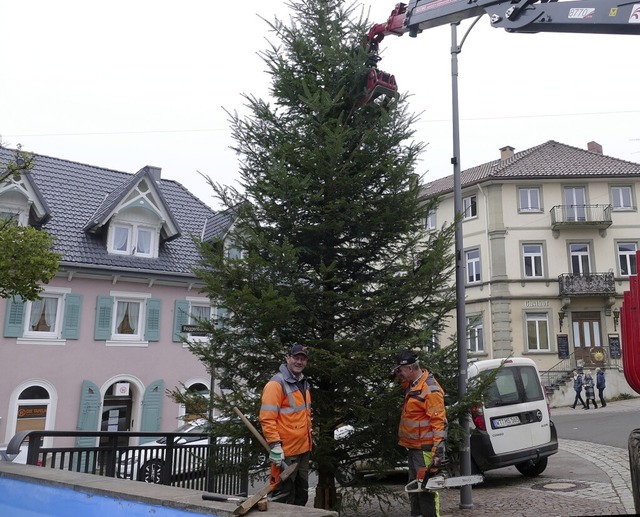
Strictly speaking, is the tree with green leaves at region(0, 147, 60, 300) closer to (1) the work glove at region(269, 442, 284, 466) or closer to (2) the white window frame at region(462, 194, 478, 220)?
(1) the work glove at region(269, 442, 284, 466)

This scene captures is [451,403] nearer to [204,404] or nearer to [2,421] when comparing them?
[204,404]

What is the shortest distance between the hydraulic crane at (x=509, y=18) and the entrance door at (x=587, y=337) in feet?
87.9

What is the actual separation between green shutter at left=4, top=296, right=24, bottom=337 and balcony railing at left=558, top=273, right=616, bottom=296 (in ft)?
85.7

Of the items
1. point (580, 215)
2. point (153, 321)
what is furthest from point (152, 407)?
point (580, 215)

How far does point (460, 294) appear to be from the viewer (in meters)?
8.65

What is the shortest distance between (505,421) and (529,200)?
2683 centimetres

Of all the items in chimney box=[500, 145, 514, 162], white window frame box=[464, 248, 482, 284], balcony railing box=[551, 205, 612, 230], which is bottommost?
white window frame box=[464, 248, 482, 284]

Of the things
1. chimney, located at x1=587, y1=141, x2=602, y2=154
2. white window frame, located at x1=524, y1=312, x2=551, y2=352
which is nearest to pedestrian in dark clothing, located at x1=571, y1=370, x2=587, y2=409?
white window frame, located at x1=524, y1=312, x2=551, y2=352

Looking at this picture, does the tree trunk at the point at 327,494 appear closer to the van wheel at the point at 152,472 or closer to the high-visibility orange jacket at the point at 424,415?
the high-visibility orange jacket at the point at 424,415

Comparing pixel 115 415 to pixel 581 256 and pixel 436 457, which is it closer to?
pixel 436 457

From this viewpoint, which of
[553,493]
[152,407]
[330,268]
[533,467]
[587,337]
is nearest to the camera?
[330,268]

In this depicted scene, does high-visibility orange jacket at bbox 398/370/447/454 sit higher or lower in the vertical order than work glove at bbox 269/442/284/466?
higher

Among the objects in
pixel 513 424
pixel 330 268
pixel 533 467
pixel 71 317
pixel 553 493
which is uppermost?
pixel 71 317

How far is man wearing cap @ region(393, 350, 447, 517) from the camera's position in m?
6.23
